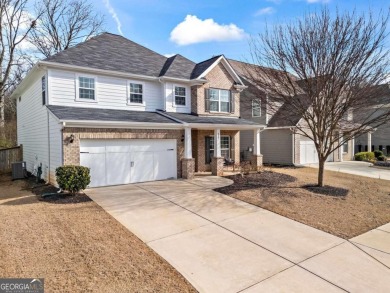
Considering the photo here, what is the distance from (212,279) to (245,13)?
40.4ft

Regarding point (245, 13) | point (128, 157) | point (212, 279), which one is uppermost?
point (245, 13)

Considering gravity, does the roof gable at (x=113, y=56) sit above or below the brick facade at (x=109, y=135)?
above

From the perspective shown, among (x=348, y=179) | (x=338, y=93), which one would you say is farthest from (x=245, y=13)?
(x=348, y=179)

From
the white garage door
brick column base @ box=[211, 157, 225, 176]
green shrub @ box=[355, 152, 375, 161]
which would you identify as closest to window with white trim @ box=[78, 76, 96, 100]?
brick column base @ box=[211, 157, 225, 176]

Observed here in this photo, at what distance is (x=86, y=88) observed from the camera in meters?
13.5

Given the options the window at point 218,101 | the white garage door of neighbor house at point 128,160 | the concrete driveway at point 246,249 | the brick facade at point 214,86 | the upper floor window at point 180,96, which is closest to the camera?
the concrete driveway at point 246,249

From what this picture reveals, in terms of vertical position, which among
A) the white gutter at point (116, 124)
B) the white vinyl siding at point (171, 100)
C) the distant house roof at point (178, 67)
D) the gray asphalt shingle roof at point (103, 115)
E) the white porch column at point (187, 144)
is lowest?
the white porch column at point (187, 144)

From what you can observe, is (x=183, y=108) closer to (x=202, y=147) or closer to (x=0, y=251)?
(x=202, y=147)

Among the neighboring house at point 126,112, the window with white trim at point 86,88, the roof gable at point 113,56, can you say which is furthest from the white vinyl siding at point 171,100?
the window with white trim at point 86,88

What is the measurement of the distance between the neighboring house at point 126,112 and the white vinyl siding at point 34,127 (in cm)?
5

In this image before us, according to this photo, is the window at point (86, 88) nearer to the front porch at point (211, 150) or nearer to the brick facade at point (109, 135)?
the brick facade at point (109, 135)

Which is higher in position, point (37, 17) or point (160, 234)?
point (37, 17)

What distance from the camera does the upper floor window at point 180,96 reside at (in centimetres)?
1629

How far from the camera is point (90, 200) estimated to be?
9.29 m
